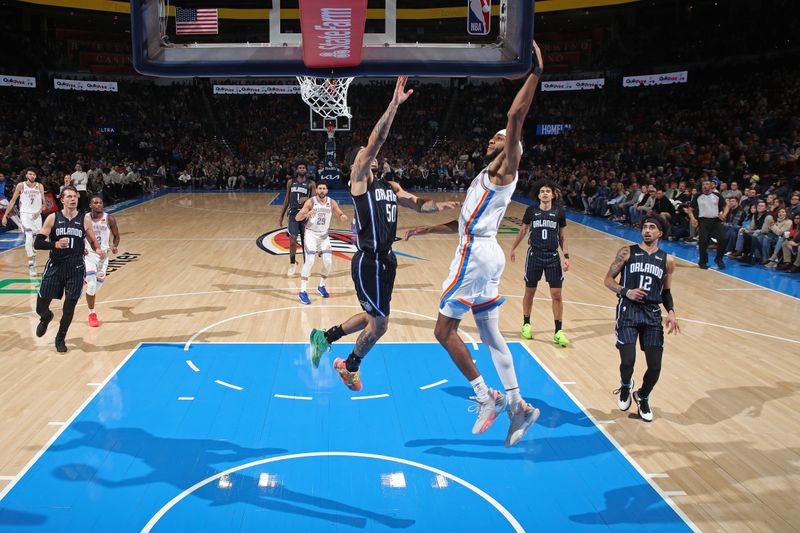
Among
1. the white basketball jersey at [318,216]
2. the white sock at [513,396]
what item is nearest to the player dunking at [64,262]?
the white basketball jersey at [318,216]

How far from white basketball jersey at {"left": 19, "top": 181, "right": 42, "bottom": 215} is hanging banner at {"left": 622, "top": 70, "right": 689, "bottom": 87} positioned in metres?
25.1

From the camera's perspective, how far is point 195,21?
4473mm

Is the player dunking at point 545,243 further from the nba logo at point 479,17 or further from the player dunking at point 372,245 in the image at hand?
the nba logo at point 479,17

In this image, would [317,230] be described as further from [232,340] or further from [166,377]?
[166,377]

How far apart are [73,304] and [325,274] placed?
3.87 meters

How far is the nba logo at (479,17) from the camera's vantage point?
451cm

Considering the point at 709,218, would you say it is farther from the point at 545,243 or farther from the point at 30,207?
the point at 30,207

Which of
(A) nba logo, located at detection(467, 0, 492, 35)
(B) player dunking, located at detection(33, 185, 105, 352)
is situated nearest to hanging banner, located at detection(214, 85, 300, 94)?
(B) player dunking, located at detection(33, 185, 105, 352)

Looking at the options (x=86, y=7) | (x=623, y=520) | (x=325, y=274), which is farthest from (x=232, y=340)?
(x=86, y=7)

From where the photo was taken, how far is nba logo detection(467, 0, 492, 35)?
4.51 m

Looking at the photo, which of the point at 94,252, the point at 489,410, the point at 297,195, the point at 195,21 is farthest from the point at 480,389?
the point at 297,195

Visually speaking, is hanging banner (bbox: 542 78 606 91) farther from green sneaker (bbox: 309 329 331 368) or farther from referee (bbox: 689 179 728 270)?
green sneaker (bbox: 309 329 331 368)

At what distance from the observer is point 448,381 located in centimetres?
709

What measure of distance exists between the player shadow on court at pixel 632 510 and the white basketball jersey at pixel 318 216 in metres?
6.46
